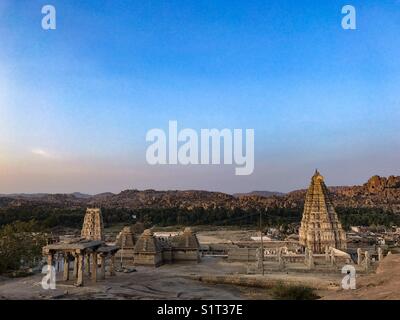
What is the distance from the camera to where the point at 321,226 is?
45.0 metres

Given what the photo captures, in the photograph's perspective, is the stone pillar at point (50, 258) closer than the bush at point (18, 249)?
Yes

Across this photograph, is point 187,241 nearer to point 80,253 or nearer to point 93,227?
point 93,227

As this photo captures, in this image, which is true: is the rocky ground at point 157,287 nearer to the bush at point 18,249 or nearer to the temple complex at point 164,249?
the temple complex at point 164,249

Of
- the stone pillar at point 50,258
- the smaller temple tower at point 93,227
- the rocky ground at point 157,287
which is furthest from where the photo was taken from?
the smaller temple tower at point 93,227

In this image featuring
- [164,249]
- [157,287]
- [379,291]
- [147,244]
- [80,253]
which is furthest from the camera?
[164,249]

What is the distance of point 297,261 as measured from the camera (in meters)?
39.6

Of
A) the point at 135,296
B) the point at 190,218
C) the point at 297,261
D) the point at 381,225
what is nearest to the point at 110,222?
the point at 190,218

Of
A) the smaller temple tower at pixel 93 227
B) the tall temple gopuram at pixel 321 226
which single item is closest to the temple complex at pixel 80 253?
the smaller temple tower at pixel 93 227

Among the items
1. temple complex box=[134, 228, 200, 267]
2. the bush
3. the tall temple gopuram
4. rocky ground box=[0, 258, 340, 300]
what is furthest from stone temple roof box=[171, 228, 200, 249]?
the bush

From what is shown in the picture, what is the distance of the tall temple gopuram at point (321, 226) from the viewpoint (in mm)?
44625

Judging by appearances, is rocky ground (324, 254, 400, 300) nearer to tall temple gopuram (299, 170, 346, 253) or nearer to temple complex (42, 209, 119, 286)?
temple complex (42, 209, 119, 286)

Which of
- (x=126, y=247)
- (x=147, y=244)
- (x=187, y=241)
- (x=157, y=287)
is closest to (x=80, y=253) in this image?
(x=157, y=287)

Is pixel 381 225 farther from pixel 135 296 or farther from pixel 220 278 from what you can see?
pixel 135 296
